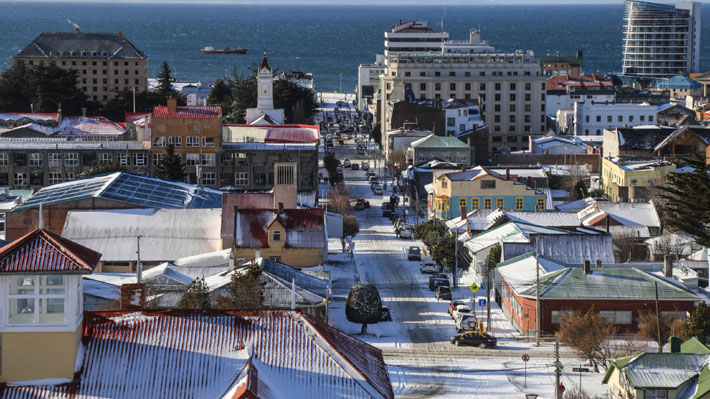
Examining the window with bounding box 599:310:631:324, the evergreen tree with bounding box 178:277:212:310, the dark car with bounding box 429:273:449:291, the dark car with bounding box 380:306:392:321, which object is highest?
the evergreen tree with bounding box 178:277:212:310

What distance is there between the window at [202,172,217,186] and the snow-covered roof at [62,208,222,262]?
2289 centimetres

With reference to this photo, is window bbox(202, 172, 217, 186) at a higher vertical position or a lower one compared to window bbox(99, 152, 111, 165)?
lower

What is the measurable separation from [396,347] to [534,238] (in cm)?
1292

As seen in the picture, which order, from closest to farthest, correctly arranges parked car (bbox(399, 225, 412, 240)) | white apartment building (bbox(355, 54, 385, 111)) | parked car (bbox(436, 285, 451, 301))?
parked car (bbox(436, 285, 451, 301)), parked car (bbox(399, 225, 412, 240)), white apartment building (bbox(355, 54, 385, 111))

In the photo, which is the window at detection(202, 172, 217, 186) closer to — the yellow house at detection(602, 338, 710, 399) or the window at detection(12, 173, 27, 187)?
the window at detection(12, 173, 27, 187)

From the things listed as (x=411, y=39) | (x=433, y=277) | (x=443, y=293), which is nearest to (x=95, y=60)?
(x=411, y=39)

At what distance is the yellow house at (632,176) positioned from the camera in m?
→ 78.6

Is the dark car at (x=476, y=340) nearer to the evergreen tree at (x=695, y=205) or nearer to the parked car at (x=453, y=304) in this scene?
the parked car at (x=453, y=304)

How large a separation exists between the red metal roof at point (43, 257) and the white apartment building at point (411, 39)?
14895 centimetres

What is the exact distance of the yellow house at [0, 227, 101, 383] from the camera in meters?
22.9

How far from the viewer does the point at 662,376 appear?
A: 34500mm

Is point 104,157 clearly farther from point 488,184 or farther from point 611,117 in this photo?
point 611,117

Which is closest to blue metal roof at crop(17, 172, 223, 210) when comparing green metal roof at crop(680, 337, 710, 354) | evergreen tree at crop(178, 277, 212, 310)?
evergreen tree at crop(178, 277, 212, 310)

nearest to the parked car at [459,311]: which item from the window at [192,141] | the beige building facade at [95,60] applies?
the window at [192,141]
